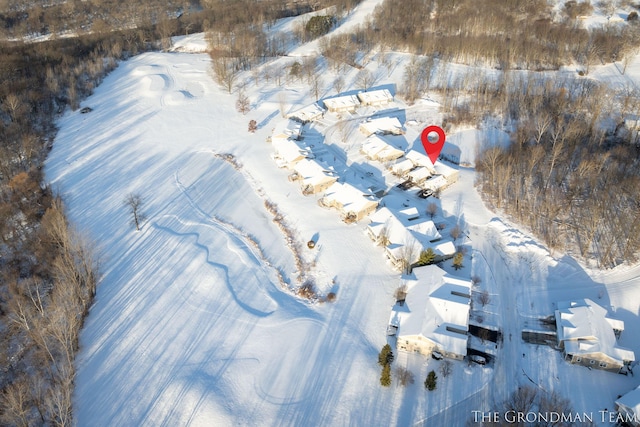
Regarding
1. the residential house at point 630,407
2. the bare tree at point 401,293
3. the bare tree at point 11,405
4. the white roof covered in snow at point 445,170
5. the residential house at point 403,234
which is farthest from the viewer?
the white roof covered in snow at point 445,170

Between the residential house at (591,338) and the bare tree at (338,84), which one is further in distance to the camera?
the bare tree at (338,84)

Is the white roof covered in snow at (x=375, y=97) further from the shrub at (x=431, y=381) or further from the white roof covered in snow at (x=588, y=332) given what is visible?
the shrub at (x=431, y=381)

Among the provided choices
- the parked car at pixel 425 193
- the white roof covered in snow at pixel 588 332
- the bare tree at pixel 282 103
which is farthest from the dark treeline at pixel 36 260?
the parked car at pixel 425 193

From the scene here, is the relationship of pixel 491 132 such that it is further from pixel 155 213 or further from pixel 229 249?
pixel 155 213

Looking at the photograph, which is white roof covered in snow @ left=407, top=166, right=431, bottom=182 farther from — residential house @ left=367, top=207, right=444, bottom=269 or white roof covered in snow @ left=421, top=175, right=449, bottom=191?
residential house @ left=367, top=207, right=444, bottom=269

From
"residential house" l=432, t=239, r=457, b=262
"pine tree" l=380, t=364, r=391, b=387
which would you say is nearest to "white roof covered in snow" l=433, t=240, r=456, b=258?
"residential house" l=432, t=239, r=457, b=262

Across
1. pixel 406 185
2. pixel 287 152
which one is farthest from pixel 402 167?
pixel 287 152

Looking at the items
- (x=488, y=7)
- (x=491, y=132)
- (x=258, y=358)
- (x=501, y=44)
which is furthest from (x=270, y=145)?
(x=488, y=7)
